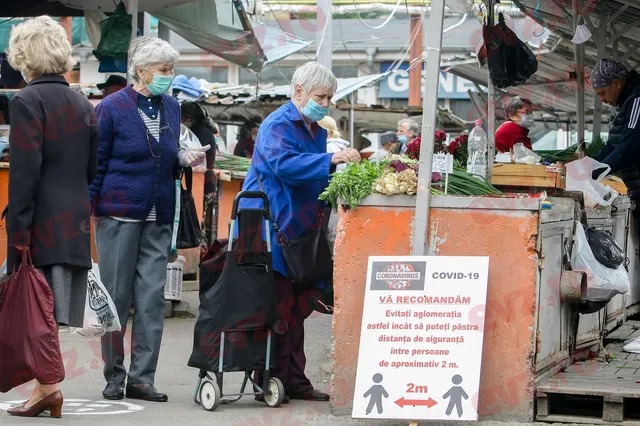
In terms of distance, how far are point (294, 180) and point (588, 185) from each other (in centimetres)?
272

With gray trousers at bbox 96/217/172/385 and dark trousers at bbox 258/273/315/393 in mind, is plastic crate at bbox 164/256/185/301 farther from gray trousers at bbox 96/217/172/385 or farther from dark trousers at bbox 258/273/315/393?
dark trousers at bbox 258/273/315/393

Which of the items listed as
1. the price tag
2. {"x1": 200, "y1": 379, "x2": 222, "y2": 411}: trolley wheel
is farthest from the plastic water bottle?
{"x1": 200, "y1": 379, "x2": 222, "y2": 411}: trolley wheel

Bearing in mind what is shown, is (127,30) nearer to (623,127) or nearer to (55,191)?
(623,127)

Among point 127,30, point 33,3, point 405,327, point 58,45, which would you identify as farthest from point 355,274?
point 33,3

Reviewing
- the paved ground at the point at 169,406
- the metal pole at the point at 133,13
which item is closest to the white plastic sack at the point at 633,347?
the paved ground at the point at 169,406

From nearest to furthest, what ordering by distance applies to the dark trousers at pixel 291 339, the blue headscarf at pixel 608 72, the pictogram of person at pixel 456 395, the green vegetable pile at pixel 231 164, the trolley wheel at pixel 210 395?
the pictogram of person at pixel 456 395
the trolley wheel at pixel 210 395
the dark trousers at pixel 291 339
the blue headscarf at pixel 608 72
the green vegetable pile at pixel 231 164

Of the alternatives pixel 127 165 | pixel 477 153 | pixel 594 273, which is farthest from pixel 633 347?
pixel 127 165

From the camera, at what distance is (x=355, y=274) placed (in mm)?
7004

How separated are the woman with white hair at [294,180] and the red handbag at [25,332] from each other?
139cm

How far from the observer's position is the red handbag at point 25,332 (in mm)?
6582

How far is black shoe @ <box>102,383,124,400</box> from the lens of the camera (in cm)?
755

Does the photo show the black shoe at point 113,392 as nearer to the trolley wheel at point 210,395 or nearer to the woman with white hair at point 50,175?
the trolley wheel at point 210,395

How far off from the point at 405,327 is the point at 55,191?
1953 millimetres

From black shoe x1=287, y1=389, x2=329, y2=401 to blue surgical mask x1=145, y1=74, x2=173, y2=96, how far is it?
6.34ft
